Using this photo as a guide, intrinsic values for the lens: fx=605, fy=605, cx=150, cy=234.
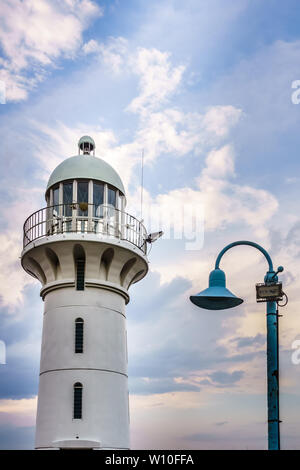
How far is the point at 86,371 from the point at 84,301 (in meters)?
2.79

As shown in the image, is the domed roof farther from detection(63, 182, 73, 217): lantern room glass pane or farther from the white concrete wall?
the white concrete wall

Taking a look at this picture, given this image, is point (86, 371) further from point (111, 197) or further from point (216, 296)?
point (216, 296)

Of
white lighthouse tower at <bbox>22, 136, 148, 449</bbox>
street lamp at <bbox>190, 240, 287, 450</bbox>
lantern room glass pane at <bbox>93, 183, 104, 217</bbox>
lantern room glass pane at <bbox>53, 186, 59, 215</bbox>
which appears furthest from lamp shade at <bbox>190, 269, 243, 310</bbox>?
lantern room glass pane at <bbox>53, 186, 59, 215</bbox>

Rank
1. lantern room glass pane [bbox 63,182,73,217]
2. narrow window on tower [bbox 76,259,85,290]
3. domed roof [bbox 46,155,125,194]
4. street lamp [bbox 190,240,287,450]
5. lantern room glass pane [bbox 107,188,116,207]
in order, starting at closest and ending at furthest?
street lamp [bbox 190,240,287,450] < narrow window on tower [bbox 76,259,85,290] < lantern room glass pane [bbox 63,182,73,217] < domed roof [bbox 46,155,125,194] < lantern room glass pane [bbox 107,188,116,207]

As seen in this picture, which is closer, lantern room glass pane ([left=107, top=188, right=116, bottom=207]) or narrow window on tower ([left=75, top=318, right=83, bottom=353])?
narrow window on tower ([left=75, top=318, right=83, bottom=353])

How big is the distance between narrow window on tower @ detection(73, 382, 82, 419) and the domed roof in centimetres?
865

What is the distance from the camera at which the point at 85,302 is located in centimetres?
2456

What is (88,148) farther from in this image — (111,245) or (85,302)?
(85,302)

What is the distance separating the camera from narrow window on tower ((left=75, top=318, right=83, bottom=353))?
24.0 meters

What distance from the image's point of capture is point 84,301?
80.6ft

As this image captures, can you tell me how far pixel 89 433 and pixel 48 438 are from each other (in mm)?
1617
